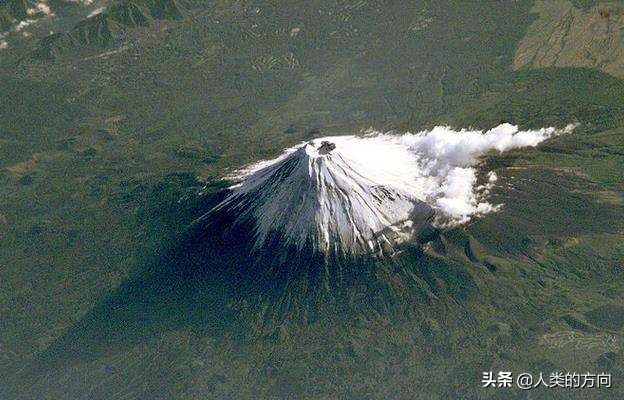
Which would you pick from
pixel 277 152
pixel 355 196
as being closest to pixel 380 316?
pixel 355 196

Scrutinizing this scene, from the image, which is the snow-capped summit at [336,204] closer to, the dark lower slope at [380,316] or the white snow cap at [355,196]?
the white snow cap at [355,196]

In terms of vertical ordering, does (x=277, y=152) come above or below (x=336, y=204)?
above

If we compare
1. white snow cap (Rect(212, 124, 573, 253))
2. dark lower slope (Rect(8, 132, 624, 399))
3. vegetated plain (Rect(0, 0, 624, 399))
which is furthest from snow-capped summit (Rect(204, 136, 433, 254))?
vegetated plain (Rect(0, 0, 624, 399))

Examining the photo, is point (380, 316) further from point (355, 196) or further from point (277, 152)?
point (277, 152)

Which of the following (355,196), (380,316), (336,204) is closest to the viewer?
(380,316)

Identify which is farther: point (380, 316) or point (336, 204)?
point (336, 204)

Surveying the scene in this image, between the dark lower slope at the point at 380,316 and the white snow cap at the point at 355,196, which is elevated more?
the white snow cap at the point at 355,196

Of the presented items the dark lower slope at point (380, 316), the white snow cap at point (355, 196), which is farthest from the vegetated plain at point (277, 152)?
the white snow cap at point (355, 196)
